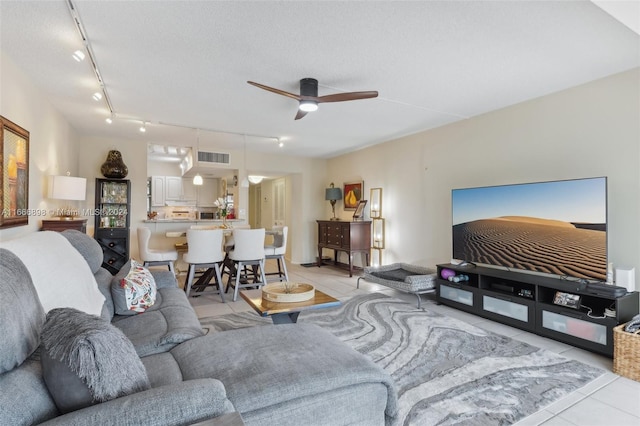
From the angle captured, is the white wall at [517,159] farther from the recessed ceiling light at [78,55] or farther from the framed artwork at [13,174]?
the framed artwork at [13,174]

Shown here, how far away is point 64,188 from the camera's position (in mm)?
3488

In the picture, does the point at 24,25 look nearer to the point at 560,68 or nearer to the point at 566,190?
the point at 560,68

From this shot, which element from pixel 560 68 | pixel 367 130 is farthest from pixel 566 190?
pixel 367 130

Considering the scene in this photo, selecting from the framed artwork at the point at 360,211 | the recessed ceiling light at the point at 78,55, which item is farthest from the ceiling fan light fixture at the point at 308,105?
the framed artwork at the point at 360,211

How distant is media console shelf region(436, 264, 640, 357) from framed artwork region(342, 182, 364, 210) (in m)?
2.78

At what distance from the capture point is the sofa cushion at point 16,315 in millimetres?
994

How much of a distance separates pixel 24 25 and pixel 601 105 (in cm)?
479

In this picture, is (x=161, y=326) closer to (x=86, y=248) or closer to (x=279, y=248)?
(x=86, y=248)

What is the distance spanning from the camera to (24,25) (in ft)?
7.38

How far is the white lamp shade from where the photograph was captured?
3454mm

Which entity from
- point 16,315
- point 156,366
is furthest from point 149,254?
point 16,315

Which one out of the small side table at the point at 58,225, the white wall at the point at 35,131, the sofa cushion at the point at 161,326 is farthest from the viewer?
the small side table at the point at 58,225

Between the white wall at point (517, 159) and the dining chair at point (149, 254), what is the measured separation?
3.57 m

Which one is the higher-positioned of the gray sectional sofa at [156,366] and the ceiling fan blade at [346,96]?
the ceiling fan blade at [346,96]
